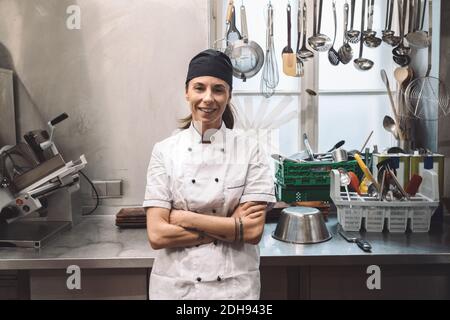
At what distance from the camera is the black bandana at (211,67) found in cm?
117

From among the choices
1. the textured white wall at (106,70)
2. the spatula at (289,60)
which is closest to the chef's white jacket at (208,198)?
the textured white wall at (106,70)

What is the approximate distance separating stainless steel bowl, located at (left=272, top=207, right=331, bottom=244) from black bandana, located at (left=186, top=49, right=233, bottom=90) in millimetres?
617

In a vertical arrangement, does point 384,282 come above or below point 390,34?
below

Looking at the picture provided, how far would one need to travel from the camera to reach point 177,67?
1.95 m

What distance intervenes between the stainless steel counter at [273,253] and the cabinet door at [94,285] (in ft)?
0.23

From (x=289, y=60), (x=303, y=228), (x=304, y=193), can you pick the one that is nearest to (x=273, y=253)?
(x=303, y=228)

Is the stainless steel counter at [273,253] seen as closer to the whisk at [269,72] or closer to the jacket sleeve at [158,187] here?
the jacket sleeve at [158,187]

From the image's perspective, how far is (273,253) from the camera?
1.43 meters

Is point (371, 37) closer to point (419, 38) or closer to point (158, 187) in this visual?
point (419, 38)

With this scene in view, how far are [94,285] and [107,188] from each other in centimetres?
59

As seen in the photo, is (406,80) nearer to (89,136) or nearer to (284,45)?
(284,45)

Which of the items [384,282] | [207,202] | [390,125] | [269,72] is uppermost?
[269,72]

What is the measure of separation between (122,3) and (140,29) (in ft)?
0.46
